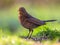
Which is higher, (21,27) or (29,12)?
(29,12)

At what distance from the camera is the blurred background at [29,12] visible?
2289 mm

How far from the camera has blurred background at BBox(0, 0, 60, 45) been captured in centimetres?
229

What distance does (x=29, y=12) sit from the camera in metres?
2.36

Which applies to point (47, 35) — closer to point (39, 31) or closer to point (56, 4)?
point (39, 31)

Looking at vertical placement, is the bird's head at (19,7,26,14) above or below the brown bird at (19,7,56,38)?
above

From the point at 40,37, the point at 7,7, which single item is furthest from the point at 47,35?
the point at 7,7

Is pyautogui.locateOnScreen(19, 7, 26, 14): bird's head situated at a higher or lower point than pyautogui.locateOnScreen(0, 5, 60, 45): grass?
higher

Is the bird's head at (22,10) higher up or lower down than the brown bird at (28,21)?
higher up

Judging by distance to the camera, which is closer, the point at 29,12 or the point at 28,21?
the point at 28,21

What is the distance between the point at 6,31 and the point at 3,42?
0.35 ft

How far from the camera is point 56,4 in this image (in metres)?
2.40

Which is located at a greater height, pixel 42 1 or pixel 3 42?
pixel 42 1

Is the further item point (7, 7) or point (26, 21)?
point (7, 7)

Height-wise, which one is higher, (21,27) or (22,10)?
(22,10)
